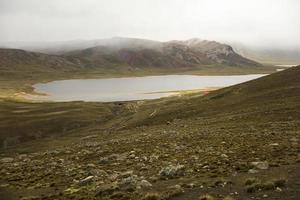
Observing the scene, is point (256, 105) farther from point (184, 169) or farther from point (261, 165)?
point (261, 165)

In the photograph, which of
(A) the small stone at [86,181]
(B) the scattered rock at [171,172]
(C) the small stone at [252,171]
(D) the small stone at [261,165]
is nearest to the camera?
(C) the small stone at [252,171]

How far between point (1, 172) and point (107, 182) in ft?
45.9

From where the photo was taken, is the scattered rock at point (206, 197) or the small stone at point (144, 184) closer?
the scattered rock at point (206, 197)

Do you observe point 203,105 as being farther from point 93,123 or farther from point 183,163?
point 183,163

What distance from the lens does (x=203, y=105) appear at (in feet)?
257

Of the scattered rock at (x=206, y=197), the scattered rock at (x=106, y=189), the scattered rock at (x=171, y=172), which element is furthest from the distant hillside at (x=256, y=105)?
the scattered rock at (x=206, y=197)

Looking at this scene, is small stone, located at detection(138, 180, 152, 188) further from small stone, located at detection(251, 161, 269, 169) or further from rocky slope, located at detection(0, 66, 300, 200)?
small stone, located at detection(251, 161, 269, 169)

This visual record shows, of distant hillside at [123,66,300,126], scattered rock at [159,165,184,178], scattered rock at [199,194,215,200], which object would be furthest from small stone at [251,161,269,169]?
distant hillside at [123,66,300,126]

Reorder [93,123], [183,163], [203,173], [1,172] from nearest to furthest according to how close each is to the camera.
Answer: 1. [203,173]
2. [183,163]
3. [1,172]
4. [93,123]

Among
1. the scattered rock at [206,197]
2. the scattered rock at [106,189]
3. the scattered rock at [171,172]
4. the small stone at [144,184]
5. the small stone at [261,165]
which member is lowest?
the scattered rock at [106,189]

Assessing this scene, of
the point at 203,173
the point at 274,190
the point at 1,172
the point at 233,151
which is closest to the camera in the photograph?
the point at 274,190

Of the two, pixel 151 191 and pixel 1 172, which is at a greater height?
pixel 151 191

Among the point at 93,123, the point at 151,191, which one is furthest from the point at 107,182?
the point at 93,123

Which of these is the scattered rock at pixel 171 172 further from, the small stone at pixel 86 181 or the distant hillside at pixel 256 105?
the distant hillside at pixel 256 105
